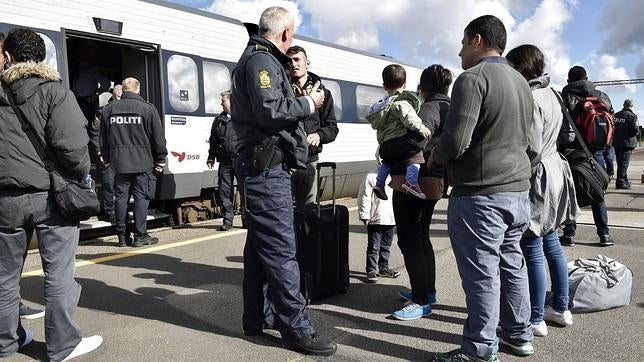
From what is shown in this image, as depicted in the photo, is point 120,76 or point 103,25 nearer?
point 103,25

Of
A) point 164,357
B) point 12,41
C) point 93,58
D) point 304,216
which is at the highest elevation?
point 93,58

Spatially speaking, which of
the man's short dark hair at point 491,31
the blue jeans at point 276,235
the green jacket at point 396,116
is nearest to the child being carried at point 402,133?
the green jacket at point 396,116

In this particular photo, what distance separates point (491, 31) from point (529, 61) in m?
0.61

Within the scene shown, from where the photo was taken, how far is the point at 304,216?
3.98m

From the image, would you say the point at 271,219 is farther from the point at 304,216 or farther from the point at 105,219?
the point at 105,219

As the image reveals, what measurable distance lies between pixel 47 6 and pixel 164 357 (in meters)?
4.71

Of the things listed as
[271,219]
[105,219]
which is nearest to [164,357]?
[271,219]

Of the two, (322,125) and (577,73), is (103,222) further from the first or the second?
(577,73)

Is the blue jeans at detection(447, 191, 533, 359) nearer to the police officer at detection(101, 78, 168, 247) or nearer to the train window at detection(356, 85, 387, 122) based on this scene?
the police officer at detection(101, 78, 168, 247)

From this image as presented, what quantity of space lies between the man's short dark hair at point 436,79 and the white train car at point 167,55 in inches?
176

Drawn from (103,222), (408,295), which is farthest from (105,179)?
(408,295)

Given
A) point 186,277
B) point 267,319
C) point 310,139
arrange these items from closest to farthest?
point 267,319, point 310,139, point 186,277

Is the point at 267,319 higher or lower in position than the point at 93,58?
lower

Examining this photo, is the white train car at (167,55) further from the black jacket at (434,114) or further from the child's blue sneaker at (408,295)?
the black jacket at (434,114)
